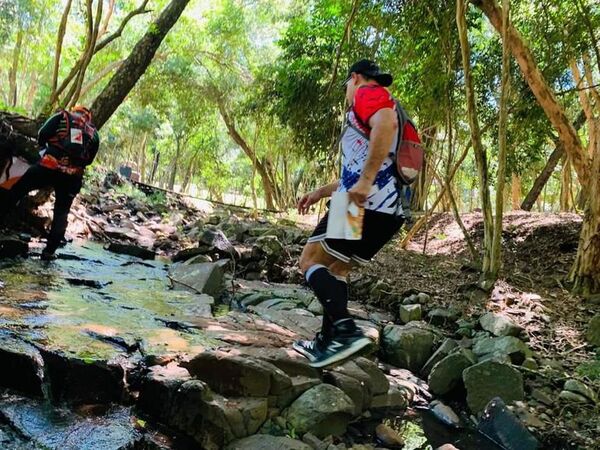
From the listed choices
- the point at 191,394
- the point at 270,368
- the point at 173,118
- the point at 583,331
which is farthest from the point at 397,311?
the point at 173,118

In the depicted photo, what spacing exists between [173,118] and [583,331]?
2580cm

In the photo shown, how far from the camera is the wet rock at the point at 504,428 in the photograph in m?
3.46

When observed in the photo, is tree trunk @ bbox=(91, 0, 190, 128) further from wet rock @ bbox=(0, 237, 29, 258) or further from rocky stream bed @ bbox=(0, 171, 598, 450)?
wet rock @ bbox=(0, 237, 29, 258)

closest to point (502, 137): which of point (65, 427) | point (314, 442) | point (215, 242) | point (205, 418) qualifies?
point (314, 442)

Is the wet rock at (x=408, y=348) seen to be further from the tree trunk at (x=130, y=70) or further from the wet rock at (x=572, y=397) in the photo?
the tree trunk at (x=130, y=70)

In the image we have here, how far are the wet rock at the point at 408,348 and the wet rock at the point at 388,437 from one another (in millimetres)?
1330

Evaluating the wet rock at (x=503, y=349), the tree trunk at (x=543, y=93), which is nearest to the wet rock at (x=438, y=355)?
the wet rock at (x=503, y=349)

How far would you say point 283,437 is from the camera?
2.89 m

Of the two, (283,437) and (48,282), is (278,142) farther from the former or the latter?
(283,437)

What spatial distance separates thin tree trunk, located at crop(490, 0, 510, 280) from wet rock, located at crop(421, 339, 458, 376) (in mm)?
1766

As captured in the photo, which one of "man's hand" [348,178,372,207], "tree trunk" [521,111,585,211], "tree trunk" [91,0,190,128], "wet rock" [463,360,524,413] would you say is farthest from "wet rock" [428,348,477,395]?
"tree trunk" [521,111,585,211]

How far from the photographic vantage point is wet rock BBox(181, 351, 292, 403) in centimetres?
308

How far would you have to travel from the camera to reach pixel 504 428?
11.7ft

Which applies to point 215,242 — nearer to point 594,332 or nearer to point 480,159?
point 480,159
